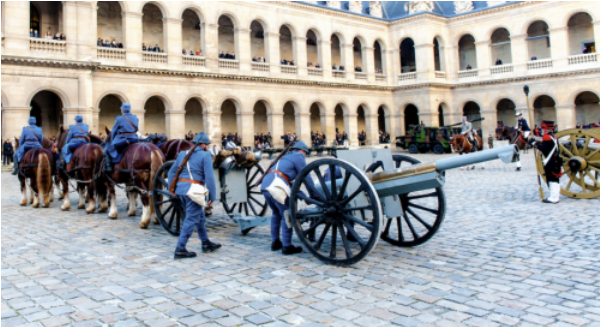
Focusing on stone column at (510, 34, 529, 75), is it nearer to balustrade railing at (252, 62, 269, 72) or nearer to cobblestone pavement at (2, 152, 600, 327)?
balustrade railing at (252, 62, 269, 72)

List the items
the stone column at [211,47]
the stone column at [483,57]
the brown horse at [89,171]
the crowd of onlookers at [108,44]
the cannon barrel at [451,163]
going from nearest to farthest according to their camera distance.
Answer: the cannon barrel at [451,163] → the brown horse at [89,171] → the crowd of onlookers at [108,44] → the stone column at [211,47] → the stone column at [483,57]

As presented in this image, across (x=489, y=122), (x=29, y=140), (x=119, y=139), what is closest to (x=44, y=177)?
(x=29, y=140)

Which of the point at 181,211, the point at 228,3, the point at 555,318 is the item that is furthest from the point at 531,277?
the point at 228,3

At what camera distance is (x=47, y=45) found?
848 inches

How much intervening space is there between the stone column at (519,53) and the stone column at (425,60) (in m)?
6.19

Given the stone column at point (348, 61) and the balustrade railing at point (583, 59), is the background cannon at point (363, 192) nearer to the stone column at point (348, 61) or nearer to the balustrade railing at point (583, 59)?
the stone column at point (348, 61)

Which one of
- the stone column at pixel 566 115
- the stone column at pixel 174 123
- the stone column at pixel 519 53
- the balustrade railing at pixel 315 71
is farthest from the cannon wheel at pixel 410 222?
the stone column at pixel 519 53

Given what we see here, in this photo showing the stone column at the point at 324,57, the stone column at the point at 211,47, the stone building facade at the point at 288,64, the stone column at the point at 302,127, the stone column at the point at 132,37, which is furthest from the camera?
the stone column at the point at 324,57

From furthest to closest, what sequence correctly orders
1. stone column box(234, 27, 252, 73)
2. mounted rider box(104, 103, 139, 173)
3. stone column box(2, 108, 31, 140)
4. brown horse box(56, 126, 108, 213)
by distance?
stone column box(234, 27, 252, 73)
stone column box(2, 108, 31, 140)
brown horse box(56, 126, 108, 213)
mounted rider box(104, 103, 139, 173)

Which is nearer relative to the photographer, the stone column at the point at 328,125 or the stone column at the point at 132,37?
the stone column at the point at 132,37

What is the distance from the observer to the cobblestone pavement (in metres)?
3.70

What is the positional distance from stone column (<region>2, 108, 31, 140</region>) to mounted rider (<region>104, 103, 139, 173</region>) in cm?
1535

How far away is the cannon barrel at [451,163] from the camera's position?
14.5 ft

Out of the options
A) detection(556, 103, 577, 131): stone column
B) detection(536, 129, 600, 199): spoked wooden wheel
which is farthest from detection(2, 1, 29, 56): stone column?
detection(556, 103, 577, 131): stone column
